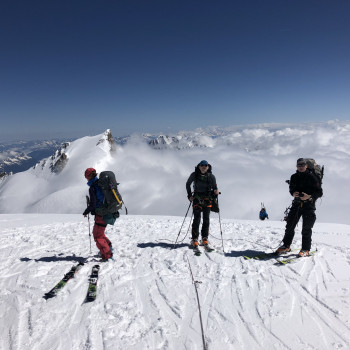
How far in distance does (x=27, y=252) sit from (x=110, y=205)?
15.3ft

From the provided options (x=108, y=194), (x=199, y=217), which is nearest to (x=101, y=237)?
(x=108, y=194)

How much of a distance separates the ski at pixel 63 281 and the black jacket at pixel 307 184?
24.1ft

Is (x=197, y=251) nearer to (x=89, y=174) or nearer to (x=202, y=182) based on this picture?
(x=202, y=182)

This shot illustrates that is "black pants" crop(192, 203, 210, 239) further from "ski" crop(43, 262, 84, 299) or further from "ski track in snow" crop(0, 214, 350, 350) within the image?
"ski" crop(43, 262, 84, 299)

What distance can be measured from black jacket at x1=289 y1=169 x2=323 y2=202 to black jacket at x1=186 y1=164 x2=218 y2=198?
267cm

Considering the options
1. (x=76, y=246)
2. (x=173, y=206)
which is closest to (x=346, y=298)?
(x=76, y=246)

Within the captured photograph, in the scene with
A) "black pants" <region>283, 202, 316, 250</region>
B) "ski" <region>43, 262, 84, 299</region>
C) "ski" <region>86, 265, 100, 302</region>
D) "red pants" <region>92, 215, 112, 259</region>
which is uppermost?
"black pants" <region>283, 202, 316, 250</region>

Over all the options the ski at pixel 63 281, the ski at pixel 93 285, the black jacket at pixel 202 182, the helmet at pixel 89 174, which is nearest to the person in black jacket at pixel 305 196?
the black jacket at pixel 202 182

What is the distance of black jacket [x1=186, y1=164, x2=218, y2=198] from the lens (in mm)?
8148

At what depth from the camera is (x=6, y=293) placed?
18.1 ft

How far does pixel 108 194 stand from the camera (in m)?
6.74

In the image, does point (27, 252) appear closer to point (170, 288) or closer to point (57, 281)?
point (57, 281)

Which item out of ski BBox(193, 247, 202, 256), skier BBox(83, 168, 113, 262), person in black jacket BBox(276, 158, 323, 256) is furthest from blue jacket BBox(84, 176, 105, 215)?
person in black jacket BBox(276, 158, 323, 256)

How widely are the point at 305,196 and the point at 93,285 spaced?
22.3 ft
